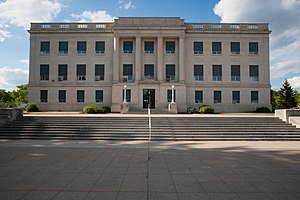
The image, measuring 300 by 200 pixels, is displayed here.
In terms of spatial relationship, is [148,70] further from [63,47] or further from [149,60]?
[63,47]

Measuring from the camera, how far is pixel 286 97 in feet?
158

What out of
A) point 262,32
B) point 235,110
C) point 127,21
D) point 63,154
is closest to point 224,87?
point 235,110

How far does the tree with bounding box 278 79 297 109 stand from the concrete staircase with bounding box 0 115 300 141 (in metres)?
36.8

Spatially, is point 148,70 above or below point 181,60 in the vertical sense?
below

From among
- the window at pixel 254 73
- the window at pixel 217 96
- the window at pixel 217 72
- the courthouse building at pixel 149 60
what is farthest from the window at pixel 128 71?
the window at pixel 254 73

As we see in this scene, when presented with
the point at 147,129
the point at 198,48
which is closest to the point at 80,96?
the point at 198,48

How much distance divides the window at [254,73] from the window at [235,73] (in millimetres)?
2088

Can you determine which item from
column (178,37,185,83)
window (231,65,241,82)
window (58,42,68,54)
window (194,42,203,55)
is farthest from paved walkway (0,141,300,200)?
window (58,42,68,54)

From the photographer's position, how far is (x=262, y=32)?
3506 cm

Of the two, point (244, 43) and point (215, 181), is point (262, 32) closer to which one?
point (244, 43)

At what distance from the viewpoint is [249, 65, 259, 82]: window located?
3497cm

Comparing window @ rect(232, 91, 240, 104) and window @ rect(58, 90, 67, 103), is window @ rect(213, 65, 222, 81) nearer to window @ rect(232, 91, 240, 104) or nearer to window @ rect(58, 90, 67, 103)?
window @ rect(232, 91, 240, 104)

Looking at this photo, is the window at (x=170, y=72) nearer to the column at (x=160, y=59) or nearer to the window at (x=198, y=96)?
the column at (x=160, y=59)

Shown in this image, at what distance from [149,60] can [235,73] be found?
15087mm
